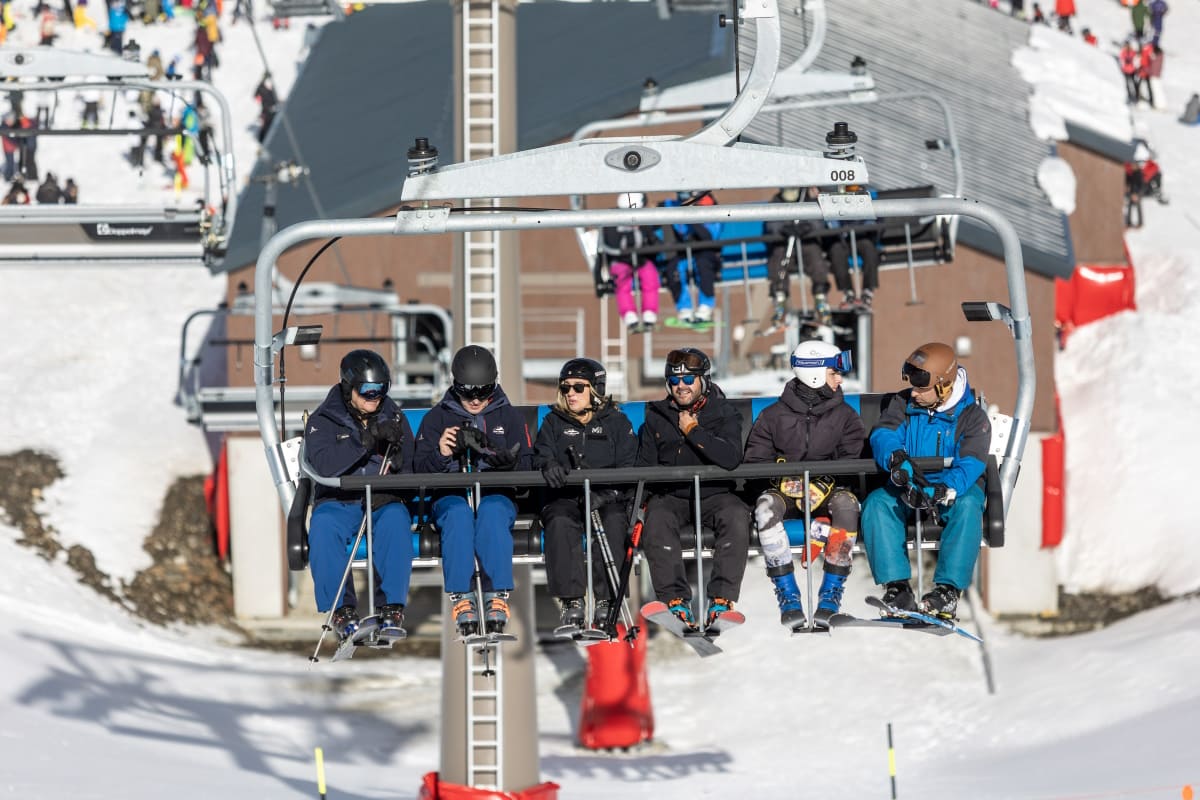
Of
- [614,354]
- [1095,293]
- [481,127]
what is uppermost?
[1095,293]

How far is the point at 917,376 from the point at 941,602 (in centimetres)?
101

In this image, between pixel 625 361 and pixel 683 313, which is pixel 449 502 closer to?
pixel 683 313

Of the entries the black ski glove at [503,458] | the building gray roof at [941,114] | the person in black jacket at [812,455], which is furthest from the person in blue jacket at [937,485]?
the building gray roof at [941,114]

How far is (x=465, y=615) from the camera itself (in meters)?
9.16

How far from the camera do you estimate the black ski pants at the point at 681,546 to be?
934 cm

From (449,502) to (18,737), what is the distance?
36.0 feet

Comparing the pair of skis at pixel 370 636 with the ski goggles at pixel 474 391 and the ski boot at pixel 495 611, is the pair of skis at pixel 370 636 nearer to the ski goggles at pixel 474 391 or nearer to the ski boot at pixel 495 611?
the ski boot at pixel 495 611

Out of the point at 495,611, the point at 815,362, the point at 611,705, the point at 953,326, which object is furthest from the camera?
the point at 953,326

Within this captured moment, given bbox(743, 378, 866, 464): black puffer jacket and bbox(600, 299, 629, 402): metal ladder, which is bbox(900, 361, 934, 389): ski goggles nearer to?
bbox(743, 378, 866, 464): black puffer jacket

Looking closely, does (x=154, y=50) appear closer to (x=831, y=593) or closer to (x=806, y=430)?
(x=806, y=430)

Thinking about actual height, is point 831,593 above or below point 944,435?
below

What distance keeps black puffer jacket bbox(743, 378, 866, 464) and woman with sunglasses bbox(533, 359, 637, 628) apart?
0.60 metres

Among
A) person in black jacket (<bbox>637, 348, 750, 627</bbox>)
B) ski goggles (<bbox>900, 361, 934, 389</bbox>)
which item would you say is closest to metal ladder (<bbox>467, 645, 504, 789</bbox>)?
person in black jacket (<bbox>637, 348, 750, 627</bbox>)

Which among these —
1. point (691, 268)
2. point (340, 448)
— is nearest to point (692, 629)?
point (340, 448)
